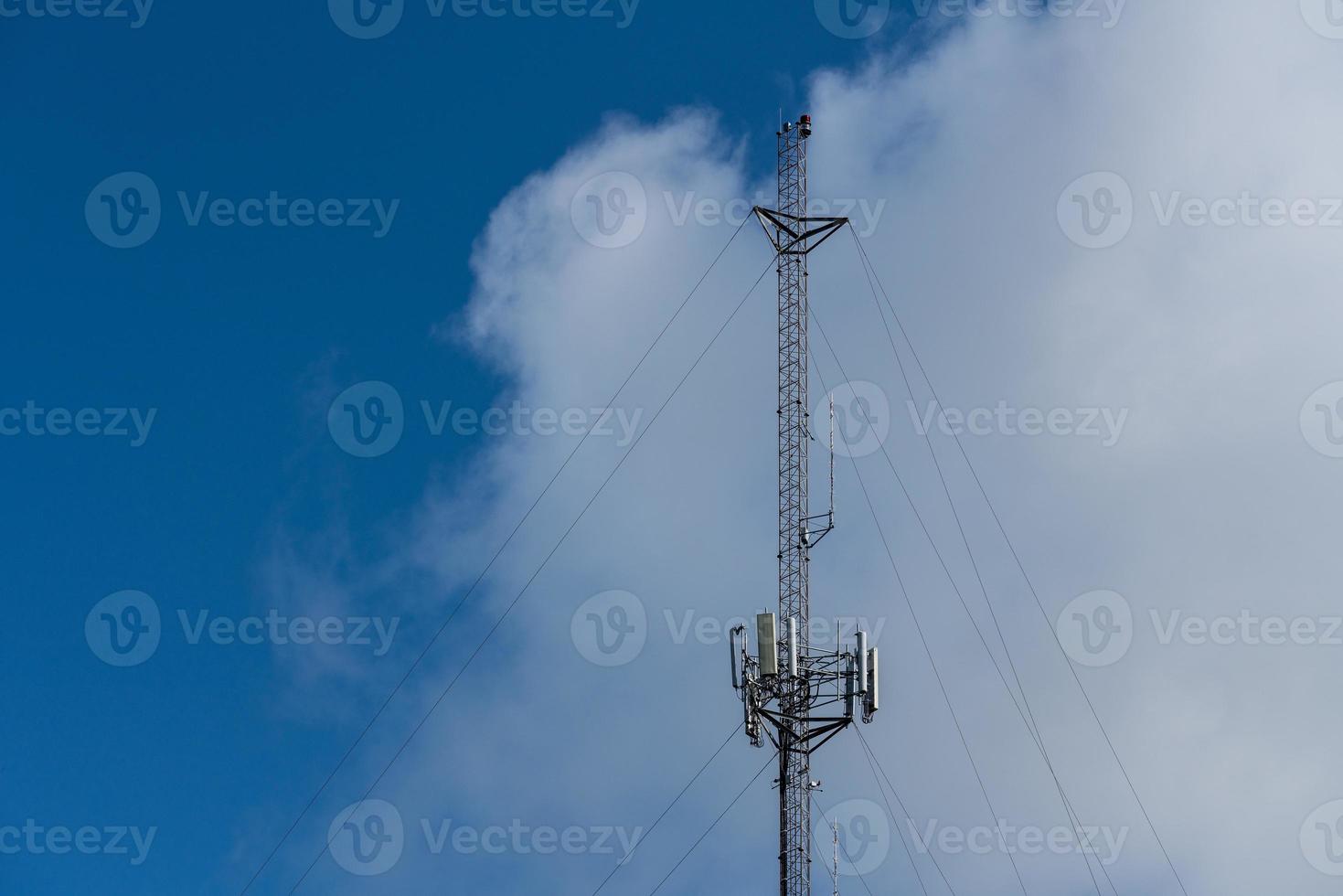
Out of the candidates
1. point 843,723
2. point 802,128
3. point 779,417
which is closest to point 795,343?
point 779,417

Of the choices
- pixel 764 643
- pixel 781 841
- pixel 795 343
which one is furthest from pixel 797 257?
pixel 781 841

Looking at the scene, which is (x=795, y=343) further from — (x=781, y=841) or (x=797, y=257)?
(x=781, y=841)

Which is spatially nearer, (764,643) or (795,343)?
(764,643)

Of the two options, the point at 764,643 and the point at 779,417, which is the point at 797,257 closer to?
the point at 779,417

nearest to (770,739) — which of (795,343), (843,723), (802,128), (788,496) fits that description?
(843,723)

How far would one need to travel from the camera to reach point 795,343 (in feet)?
373

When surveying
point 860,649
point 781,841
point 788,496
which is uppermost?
Answer: point 788,496

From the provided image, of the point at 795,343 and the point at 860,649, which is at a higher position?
the point at 795,343

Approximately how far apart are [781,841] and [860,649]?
434 inches

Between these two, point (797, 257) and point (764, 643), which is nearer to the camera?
point (764, 643)

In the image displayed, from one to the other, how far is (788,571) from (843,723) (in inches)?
346

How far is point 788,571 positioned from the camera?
110188 mm

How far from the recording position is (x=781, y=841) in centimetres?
10756

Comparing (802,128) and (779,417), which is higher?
(802,128)
